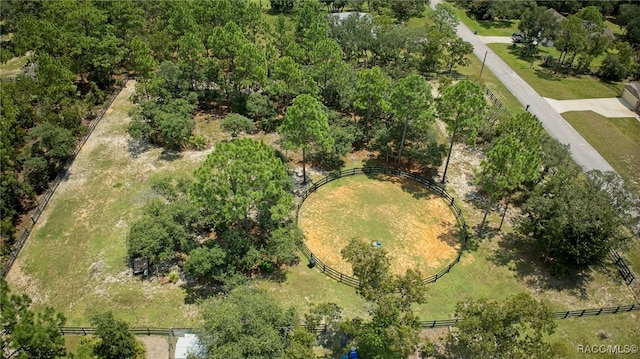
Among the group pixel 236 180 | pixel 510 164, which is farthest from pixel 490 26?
pixel 236 180

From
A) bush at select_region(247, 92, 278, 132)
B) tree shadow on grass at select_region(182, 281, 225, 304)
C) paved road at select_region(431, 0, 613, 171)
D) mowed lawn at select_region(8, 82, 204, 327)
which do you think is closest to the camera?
mowed lawn at select_region(8, 82, 204, 327)

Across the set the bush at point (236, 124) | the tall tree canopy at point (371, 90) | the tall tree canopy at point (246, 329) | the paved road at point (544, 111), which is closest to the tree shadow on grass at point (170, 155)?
the bush at point (236, 124)

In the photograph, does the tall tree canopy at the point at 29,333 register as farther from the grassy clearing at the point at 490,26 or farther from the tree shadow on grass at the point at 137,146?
the grassy clearing at the point at 490,26

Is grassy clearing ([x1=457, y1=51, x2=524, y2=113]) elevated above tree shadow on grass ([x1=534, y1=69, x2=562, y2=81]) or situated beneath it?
situated beneath

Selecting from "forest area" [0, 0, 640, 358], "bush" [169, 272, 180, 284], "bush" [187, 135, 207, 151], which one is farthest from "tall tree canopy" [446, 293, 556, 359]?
"bush" [187, 135, 207, 151]

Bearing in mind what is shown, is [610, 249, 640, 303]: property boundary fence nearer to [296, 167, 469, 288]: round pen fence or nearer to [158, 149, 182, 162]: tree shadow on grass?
[296, 167, 469, 288]: round pen fence

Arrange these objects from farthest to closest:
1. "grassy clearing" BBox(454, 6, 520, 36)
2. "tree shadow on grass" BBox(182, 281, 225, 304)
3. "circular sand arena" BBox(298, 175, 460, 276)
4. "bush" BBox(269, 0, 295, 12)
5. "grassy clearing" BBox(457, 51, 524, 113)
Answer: "bush" BBox(269, 0, 295, 12)
"grassy clearing" BBox(454, 6, 520, 36)
"grassy clearing" BBox(457, 51, 524, 113)
"circular sand arena" BBox(298, 175, 460, 276)
"tree shadow on grass" BBox(182, 281, 225, 304)
